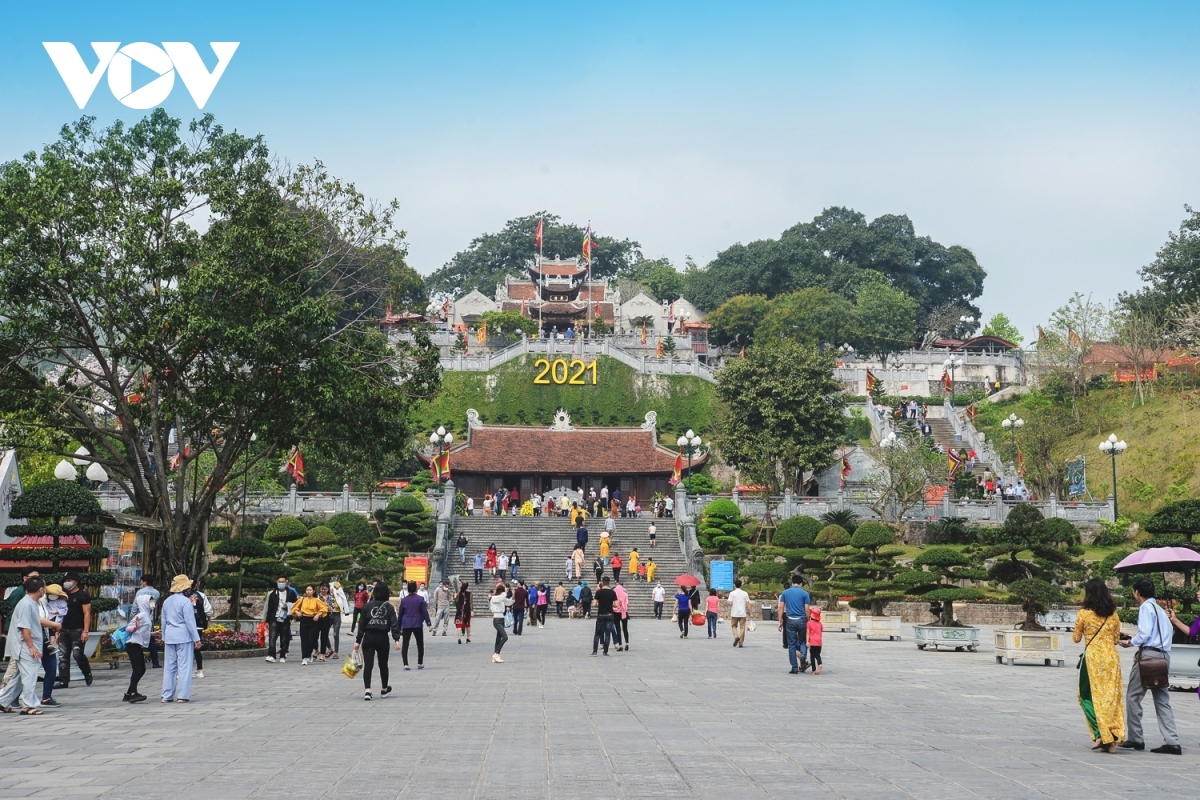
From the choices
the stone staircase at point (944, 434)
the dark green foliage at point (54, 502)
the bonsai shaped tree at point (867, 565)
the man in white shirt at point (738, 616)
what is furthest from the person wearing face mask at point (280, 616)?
the stone staircase at point (944, 434)

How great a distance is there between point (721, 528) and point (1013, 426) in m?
16.9

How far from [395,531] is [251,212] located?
22.4 m

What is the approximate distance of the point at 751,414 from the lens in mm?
54250

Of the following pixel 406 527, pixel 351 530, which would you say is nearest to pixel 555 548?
pixel 406 527

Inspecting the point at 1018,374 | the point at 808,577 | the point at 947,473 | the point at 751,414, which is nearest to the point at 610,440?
the point at 751,414

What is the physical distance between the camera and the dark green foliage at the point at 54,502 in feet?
64.5

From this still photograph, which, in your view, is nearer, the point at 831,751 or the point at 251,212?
the point at 831,751

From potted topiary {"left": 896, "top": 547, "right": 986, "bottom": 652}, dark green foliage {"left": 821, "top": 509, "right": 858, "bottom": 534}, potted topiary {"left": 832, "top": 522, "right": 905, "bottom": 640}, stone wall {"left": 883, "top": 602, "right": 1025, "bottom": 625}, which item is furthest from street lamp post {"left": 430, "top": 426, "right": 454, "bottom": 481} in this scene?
stone wall {"left": 883, "top": 602, "right": 1025, "bottom": 625}

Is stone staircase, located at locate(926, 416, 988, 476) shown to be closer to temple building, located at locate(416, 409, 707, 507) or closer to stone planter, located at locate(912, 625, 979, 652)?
temple building, located at locate(416, 409, 707, 507)

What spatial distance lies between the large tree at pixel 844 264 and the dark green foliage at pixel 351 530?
5694cm

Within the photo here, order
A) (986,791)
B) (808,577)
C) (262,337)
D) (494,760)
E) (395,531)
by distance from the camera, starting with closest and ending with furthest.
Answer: (986,791), (494,760), (262,337), (808,577), (395,531)

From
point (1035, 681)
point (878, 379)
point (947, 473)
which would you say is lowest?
point (1035, 681)

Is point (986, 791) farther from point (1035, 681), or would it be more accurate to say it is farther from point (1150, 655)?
point (1035, 681)

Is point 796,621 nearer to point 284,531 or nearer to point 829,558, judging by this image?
point 829,558
